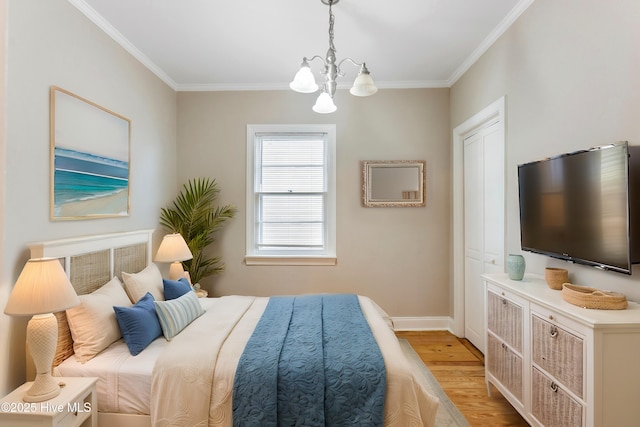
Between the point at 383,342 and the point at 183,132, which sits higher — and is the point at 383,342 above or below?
Answer: below

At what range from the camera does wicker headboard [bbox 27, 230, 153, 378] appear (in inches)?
71.2

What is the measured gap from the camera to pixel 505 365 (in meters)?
2.03

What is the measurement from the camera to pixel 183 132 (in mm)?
3617

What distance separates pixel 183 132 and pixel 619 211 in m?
3.82

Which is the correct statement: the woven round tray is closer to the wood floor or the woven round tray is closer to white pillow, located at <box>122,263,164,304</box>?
the wood floor

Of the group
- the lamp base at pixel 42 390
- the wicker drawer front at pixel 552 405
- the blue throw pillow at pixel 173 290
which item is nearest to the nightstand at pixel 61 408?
the lamp base at pixel 42 390

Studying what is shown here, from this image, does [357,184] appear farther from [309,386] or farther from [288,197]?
[309,386]

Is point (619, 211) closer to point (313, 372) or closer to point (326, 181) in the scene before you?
point (313, 372)

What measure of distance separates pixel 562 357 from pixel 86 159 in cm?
313

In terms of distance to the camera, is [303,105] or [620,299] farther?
[303,105]

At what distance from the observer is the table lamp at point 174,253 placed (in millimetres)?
2854

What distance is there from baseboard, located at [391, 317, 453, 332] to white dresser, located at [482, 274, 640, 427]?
144cm

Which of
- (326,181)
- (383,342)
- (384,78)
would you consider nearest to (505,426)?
(383,342)

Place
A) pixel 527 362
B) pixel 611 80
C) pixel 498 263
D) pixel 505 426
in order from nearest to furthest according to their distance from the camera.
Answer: pixel 611 80 < pixel 527 362 < pixel 505 426 < pixel 498 263
